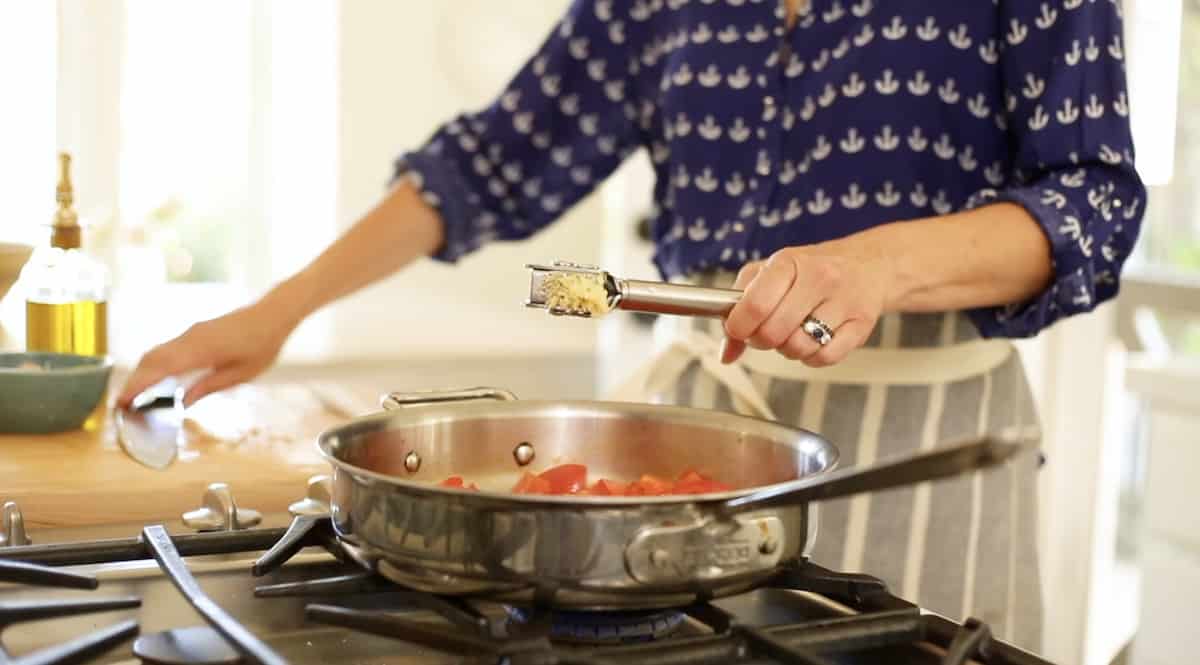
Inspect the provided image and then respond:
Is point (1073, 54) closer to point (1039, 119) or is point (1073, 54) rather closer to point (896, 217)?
point (1039, 119)

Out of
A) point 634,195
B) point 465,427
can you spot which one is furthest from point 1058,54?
point 634,195

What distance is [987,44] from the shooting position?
1.05 meters

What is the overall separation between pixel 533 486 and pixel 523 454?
7 cm

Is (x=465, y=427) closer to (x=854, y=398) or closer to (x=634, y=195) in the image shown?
(x=854, y=398)

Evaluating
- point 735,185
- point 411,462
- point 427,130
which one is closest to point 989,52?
point 735,185

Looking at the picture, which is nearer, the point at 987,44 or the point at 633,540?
the point at 633,540

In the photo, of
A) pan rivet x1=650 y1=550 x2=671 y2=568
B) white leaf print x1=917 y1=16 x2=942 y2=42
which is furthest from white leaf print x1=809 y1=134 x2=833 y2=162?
pan rivet x1=650 y1=550 x2=671 y2=568

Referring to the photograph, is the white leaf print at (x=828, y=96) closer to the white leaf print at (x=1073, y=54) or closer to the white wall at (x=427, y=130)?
the white leaf print at (x=1073, y=54)

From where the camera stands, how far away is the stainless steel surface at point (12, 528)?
0.77 meters

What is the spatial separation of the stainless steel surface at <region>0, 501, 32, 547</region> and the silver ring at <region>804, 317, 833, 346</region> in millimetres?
Result: 456

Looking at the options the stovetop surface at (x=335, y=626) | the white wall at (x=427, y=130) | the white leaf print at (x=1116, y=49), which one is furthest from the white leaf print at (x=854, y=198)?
the white wall at (x=427, y=130)

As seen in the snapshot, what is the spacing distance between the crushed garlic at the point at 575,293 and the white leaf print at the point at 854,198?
426mm

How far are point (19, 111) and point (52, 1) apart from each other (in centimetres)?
18

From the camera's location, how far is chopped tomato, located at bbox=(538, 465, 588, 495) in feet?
2.39
